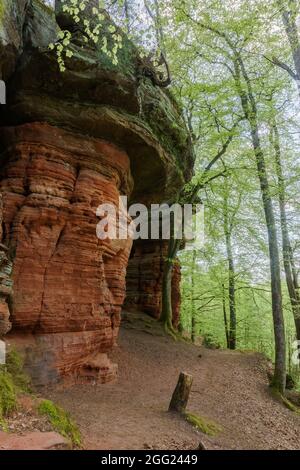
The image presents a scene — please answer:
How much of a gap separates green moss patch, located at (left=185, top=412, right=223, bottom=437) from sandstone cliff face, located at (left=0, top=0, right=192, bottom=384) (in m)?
2.86

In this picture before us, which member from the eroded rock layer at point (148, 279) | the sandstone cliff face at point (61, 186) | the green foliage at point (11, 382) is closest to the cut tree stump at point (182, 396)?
the sandstone cliff face at point (61, 186)

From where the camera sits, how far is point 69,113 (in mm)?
8688

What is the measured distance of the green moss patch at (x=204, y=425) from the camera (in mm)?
6598

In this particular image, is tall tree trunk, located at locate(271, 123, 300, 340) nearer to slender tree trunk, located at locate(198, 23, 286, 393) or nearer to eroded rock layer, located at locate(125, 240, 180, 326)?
slender tree trunk, located at locate(198, 23, 286, 393)

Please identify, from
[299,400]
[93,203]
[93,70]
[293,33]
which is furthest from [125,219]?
[299,400]

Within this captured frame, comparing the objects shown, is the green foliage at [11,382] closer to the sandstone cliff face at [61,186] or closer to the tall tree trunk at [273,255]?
the sandstone cliff face at [61,186]

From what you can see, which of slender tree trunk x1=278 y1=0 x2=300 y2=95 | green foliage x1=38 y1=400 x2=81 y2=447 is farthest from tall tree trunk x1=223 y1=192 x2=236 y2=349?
green foliage x1=38 y1=400 x2=81 y2=447

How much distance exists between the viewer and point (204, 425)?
22.3 feet

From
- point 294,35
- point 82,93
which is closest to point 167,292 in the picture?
point 82,93

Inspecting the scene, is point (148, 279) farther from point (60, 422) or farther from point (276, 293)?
point (60, 422)

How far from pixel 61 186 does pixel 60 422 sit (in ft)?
18.5

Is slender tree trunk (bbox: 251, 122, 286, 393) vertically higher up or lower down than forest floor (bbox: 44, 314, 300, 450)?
higher up

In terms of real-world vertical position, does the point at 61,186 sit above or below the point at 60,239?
above

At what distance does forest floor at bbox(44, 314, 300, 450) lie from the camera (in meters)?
5.58
